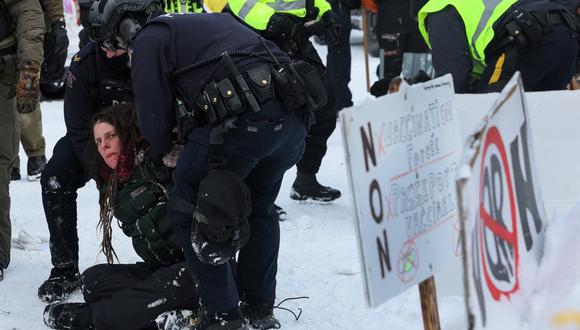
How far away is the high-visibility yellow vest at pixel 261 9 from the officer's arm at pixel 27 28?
60.1 inches

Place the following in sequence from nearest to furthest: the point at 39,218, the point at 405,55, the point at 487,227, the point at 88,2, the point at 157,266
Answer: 1. the point at 487,227
2. the point at 157,266
3. the point at 39,218
4. the point at 405,55
5. the point at 88,2

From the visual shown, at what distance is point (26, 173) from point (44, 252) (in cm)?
234

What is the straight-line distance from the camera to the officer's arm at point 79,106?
4.93 metres

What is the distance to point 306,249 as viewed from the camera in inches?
232

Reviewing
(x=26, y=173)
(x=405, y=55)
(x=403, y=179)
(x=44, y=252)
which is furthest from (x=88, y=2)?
(x=403, y=179)

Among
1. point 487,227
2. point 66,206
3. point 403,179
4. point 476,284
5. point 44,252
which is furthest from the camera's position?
point 44,252

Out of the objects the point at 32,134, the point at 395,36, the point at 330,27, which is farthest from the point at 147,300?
the point at 395,36

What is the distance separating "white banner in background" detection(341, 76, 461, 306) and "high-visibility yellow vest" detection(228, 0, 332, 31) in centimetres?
304

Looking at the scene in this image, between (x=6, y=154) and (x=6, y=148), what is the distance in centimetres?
3

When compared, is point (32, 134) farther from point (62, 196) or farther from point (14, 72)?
point (62, 196)

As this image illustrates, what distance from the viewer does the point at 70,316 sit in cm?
456

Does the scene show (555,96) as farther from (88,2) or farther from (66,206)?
(88,2)

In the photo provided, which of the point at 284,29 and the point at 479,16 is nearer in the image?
the point at 479,16

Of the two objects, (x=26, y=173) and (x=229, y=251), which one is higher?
(x=229, y=251)
